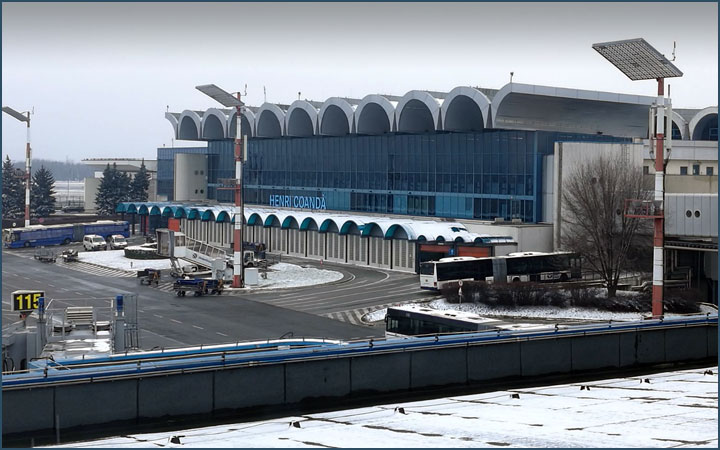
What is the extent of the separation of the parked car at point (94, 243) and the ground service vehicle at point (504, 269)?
4104 cm

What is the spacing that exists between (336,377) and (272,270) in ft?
148

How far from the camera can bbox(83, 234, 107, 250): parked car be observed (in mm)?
86938

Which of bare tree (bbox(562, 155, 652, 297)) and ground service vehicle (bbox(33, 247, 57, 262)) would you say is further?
ground service vehicle (bbox(33, 247, 57, 262))

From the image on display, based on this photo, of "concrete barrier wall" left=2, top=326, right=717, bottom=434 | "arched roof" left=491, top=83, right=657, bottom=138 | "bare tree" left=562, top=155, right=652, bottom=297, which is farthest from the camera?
"arched roof" left=491, top=83, right=657, bottom=138

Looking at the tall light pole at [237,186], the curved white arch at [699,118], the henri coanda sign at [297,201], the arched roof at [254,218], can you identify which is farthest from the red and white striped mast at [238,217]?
the curved white arch at [699,118]

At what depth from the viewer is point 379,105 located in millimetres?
80500

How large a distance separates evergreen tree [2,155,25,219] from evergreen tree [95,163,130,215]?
10.6 meters

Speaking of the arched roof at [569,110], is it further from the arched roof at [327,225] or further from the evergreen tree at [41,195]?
the evergreen tree at [41,195]

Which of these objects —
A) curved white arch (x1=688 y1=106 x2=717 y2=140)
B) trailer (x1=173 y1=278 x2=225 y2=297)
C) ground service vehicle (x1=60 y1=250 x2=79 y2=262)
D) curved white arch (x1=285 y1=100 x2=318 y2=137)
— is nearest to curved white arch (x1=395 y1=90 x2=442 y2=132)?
curved white arch (x1=285 y1=100 x2=318 y2=137)

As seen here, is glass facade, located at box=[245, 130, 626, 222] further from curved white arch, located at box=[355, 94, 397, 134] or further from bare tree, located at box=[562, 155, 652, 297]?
bare tree, located at box=[562, 155, 652, 297]

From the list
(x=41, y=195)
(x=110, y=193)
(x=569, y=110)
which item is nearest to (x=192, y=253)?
(x=569, y=110)


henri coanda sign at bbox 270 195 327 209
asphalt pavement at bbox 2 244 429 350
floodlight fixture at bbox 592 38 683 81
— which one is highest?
floodlight fixture at bbox 592 38 683 81

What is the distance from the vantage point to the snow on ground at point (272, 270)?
63.3 meters

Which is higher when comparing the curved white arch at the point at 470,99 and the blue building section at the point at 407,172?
the curved white arch at the point at 470,99
